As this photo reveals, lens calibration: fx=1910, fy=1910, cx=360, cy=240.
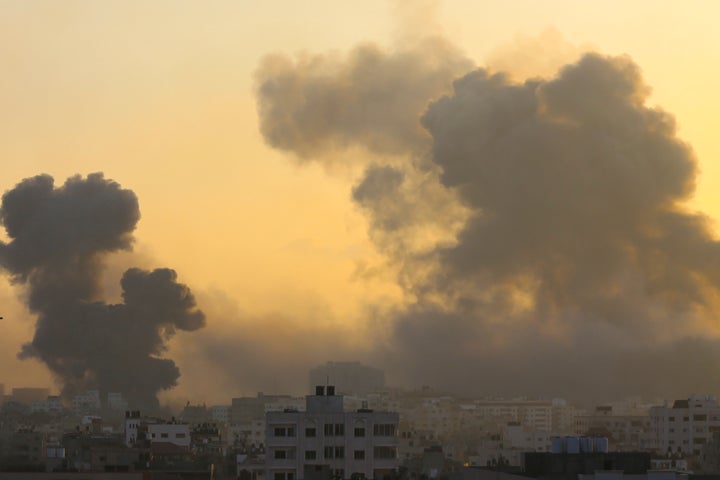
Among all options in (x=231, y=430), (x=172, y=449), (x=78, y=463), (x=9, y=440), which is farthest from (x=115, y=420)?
(x=78, y=463)

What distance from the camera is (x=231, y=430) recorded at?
179 m

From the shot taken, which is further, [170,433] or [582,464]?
[170,433]

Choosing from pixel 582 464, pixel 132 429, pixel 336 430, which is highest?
pixel 132 429

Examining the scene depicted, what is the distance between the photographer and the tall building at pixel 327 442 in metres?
69.9

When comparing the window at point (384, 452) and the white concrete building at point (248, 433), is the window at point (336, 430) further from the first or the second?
the white concrete building at point (248, 433)

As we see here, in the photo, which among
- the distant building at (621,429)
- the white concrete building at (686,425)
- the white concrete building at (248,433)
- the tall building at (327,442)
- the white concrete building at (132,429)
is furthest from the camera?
the white concrete building at (248,433)

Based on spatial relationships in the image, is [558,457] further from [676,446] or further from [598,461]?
[676,446]

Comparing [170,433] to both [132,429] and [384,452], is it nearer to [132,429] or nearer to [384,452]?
[132,429]

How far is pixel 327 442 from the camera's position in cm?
7050

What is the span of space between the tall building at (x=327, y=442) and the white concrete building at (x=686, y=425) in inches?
2914

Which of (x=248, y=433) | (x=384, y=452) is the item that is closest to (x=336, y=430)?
(x=384, y=452)

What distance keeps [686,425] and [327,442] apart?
81690 millimetres

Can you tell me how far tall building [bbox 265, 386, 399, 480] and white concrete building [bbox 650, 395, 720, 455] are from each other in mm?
74006

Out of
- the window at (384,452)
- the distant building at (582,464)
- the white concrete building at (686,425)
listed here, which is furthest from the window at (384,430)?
the white concrete building at (686,425)
